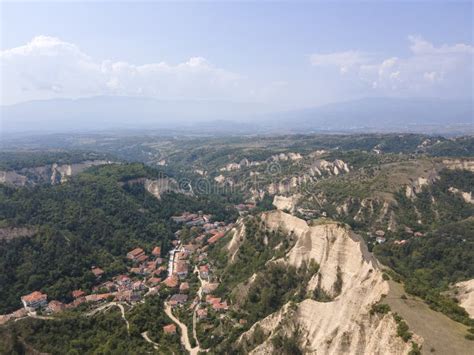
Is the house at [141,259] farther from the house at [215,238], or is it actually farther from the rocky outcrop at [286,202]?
the rocky outcrop at [286,202]

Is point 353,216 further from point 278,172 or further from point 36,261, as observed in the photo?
point 36,261

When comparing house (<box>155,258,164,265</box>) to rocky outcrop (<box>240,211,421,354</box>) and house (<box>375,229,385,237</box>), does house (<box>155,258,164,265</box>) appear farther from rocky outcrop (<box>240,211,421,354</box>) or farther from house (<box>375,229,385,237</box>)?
house (<box>375,229,385,237</box>)

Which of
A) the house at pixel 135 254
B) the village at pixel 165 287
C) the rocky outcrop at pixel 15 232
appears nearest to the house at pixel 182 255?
the village at pixel 165 287

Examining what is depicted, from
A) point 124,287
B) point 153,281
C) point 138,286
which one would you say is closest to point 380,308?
point 138,286

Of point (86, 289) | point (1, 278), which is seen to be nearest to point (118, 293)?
point (86, 289)

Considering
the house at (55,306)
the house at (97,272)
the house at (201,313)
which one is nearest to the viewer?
the house at (201,313)

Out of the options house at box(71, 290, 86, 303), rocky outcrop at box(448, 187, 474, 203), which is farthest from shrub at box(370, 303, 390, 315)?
rocky outcrop at box(448, 187, 474, 203)

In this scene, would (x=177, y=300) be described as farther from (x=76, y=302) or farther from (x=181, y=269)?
(x=76, y=302)
